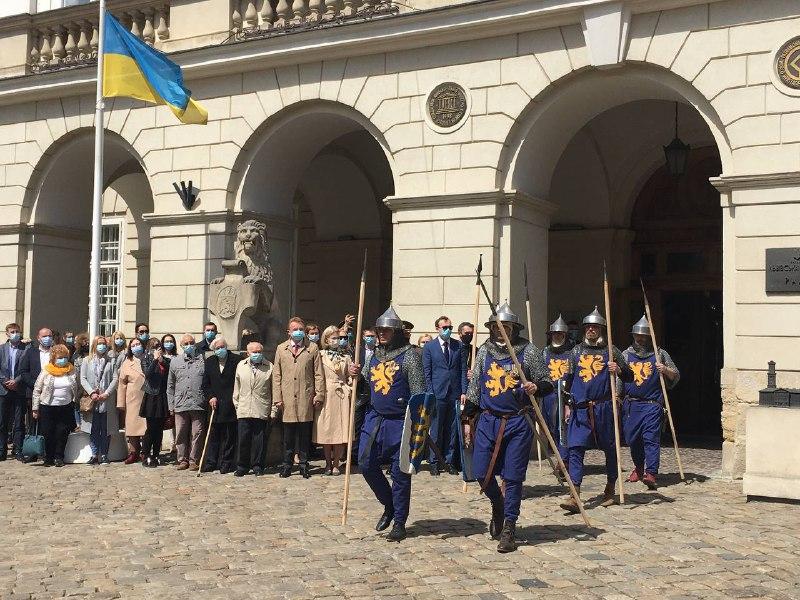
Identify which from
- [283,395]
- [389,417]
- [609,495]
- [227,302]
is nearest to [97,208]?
[227,302]

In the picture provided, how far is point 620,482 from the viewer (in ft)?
34.1

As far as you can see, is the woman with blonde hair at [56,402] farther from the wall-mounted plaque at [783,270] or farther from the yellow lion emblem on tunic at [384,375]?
the wall-mounted plaque at [783,270]

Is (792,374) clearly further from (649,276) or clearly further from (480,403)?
(649,276)

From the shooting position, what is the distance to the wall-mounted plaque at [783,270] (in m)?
11.9

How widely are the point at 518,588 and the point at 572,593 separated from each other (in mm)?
344

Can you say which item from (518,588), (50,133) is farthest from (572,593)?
(50,133)

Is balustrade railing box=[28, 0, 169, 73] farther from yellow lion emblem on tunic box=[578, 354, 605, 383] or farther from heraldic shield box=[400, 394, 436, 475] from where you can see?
heraldic shield box=[400, 394, 436, 475]

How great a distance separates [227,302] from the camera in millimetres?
13492

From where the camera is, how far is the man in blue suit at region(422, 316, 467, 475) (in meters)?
12.5

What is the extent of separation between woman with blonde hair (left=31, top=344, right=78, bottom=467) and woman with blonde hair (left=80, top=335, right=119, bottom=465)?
0.62 feet

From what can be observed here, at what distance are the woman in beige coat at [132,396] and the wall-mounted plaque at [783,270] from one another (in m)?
7.34

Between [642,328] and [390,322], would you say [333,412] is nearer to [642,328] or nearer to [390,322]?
[642,328]

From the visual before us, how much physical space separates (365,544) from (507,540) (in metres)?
1.07

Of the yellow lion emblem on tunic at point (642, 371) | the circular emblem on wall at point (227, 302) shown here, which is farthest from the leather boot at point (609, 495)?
the circular emblem on wall at point (227, 302)
